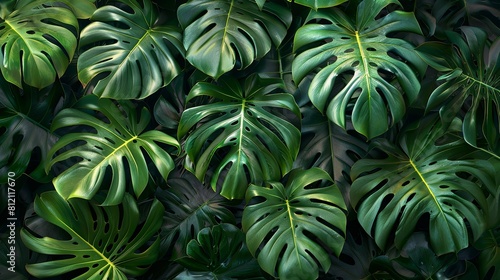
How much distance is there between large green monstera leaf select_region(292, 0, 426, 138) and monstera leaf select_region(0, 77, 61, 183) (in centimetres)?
71

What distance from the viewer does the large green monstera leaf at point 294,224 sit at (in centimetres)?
140

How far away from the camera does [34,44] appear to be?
147 cm

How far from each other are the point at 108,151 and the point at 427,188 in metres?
0.80

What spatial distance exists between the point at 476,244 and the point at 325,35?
676 millimetres

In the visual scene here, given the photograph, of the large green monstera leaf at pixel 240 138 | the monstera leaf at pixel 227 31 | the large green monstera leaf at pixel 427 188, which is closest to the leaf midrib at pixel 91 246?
the large green monstera leaf at pixel 240 138

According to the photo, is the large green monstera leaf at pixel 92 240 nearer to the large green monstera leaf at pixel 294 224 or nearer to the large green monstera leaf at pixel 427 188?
the large green monstera leaf at pixel 294 224

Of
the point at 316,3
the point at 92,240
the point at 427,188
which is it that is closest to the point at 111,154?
the point at 92,240

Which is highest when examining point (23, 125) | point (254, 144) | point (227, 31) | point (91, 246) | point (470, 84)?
point (470, 84)

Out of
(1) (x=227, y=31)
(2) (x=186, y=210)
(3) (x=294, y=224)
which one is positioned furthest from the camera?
(2) (x=186, y=210)

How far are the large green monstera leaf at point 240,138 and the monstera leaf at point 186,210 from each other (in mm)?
162

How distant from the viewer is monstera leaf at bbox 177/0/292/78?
1493mm

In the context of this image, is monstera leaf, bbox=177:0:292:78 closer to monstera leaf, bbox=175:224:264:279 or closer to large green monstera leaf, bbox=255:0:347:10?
large green monstera leaf, bbox=255:0:347:10

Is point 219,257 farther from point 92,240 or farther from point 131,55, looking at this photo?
point 131,55

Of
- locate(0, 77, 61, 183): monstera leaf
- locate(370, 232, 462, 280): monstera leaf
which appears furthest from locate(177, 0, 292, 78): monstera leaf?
locate(370, 232, 462, 280): monstera leaf
